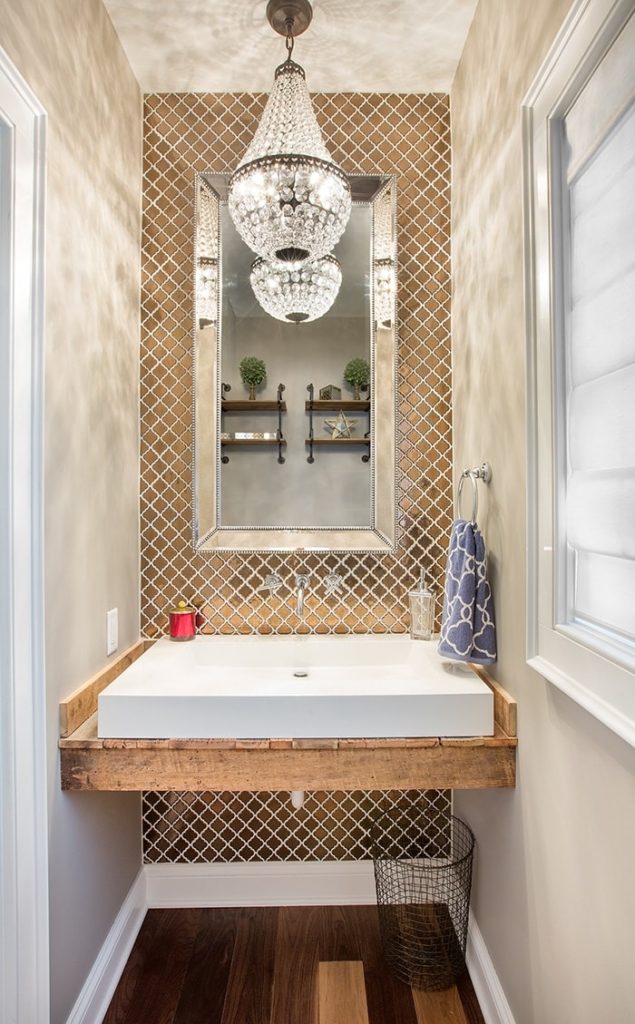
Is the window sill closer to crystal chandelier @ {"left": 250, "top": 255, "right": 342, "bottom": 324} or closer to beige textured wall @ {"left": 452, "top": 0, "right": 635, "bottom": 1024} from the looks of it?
beige textured wall @ {"left": 452, "top": 0, "right": 635, "bottom": 1024}

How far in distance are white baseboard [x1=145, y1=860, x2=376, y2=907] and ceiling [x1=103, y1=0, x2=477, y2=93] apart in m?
2.77

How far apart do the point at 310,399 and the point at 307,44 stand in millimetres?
1135

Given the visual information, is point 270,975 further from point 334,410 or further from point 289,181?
point 289,181

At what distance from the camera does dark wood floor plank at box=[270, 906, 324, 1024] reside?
1591 millimetres

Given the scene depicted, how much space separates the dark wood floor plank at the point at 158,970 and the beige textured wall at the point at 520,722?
0.93m

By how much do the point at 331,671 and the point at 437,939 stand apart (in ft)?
2.92

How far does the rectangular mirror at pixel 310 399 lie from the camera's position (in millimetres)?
1948

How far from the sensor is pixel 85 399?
1.56 m

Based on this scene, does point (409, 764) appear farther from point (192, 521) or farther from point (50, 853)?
point (192, 521)

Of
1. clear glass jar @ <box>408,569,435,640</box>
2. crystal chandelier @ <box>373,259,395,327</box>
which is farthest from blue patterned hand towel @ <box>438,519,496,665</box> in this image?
crystal chandelier @ <box>373,259,395,327</box>

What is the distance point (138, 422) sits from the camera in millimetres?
2023

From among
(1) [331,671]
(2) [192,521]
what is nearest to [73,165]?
(2) [192,521]

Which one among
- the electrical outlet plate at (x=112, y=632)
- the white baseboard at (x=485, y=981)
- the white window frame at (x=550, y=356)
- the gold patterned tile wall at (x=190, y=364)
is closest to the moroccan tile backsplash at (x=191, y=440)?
the gold patterned tile wall at (x=190, y=364)

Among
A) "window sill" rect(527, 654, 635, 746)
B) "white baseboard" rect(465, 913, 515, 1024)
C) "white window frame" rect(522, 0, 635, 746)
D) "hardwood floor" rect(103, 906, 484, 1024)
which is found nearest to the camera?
"window sill" rect(527, 654, 635, 746)
